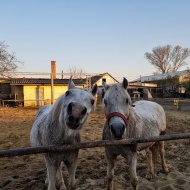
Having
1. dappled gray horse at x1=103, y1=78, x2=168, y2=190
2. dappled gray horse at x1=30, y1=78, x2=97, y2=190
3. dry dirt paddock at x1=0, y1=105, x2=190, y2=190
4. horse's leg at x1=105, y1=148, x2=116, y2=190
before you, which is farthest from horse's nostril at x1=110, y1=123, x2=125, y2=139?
dry dirt paddock at x1=0, y1=105, x2=190, y2=190

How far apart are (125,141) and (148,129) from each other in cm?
143

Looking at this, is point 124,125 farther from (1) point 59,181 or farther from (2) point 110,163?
(1) point 59,181

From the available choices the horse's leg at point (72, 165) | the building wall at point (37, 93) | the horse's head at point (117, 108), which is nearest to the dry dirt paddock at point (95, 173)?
the horse's leg at point (72, 165)

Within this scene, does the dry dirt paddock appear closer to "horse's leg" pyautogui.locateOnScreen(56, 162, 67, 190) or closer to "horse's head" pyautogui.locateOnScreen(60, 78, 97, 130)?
"horse's leg" pyautogui.locateOnScreen(56, 162, 67, 190)

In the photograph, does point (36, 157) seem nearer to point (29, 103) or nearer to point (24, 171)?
point (24, 171)

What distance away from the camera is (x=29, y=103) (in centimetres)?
2294

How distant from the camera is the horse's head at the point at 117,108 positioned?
2.44 metres

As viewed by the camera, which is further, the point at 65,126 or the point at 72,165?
the point at 72,165

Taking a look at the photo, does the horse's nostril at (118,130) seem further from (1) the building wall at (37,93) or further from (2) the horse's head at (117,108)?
(1) the building wall at (37,93)

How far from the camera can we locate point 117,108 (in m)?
2.67

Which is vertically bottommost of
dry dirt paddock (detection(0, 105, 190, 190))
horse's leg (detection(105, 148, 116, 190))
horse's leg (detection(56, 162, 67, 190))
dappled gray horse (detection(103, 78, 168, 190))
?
dry dirt paddock (detection(0, 105, 190, 190))

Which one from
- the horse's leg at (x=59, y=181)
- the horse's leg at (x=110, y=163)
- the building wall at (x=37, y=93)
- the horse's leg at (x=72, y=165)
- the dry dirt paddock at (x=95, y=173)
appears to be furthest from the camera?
the building wall at (x=37, y=93)

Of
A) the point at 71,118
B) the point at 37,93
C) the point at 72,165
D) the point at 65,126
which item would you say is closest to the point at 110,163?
the point at 72,165

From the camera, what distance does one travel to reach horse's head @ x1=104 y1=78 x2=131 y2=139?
8.01 feet
